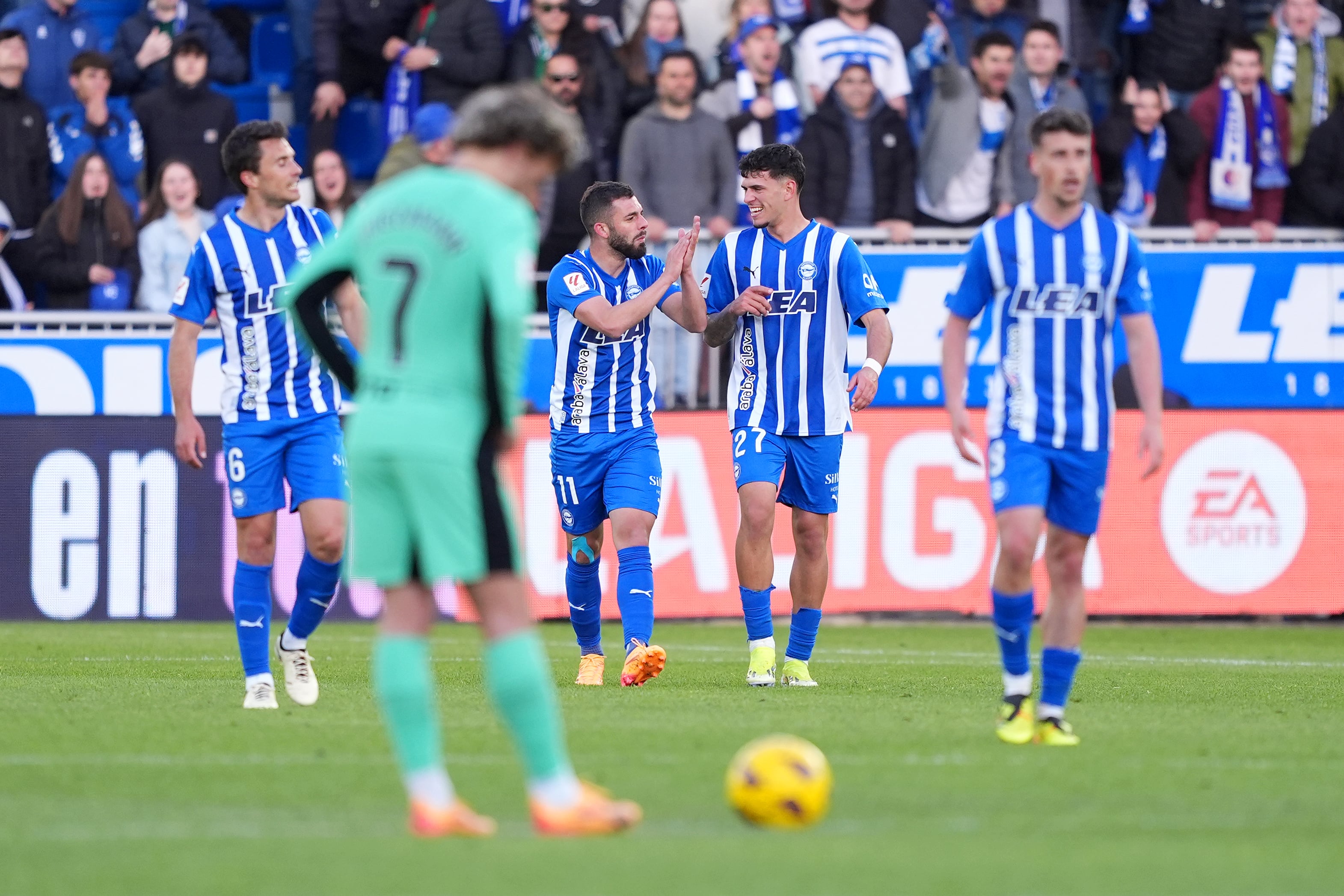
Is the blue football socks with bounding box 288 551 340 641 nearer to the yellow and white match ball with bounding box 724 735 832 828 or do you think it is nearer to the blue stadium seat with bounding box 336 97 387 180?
the yellow and white match ball with bounding box 724 735 832 828

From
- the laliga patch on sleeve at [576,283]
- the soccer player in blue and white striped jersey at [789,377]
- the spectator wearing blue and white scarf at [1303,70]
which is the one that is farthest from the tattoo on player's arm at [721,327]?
the spectator wearing blue and white scarf at [1303,70]

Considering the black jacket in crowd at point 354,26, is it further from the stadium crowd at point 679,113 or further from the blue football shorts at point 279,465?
the blue football shorts at point 279,465

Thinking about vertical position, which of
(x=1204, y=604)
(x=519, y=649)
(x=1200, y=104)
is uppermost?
(x=1200, y=104)

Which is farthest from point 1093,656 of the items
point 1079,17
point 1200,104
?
point 1079,17

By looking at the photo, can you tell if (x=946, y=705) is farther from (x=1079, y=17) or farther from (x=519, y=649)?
(x=1079, y=17)

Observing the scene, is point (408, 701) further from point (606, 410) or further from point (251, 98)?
point (251, 98)

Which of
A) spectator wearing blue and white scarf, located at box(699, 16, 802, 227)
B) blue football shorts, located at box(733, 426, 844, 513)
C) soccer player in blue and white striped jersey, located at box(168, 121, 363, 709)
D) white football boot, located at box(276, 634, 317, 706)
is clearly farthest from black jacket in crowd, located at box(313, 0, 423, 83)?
white football boot, located at box(276, 634, 317, 706)

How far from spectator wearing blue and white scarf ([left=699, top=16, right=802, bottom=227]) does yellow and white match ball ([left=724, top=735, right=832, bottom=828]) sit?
11015 millimetres

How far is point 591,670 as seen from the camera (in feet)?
33.3

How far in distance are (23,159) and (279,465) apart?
8448 mm

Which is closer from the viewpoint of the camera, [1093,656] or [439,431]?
[439,431]

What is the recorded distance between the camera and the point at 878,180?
16.3m

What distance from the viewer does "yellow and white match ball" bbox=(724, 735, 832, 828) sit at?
5.40 m

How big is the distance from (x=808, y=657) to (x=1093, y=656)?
2987 mm
